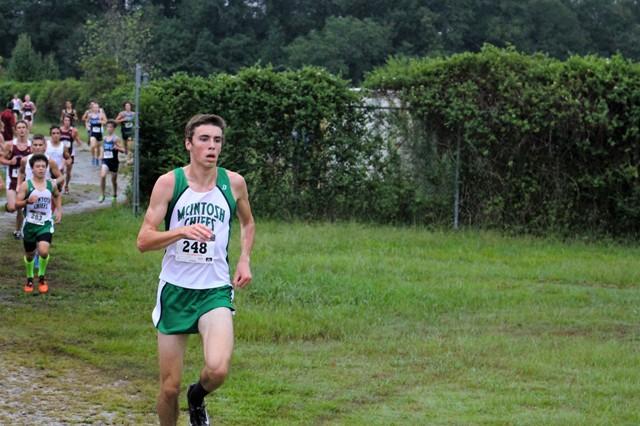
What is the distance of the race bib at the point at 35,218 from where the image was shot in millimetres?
14414

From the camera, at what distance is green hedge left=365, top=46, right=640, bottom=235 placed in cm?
2159

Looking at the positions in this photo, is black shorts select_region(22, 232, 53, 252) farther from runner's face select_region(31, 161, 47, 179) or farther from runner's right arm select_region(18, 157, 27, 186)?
runner's right arm select_region(18, 157, 27, 186)

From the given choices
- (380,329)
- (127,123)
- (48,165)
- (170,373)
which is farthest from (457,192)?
(170,373)

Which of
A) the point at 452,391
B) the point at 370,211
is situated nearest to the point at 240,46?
the point at 370,211

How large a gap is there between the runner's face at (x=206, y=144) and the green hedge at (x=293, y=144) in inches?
597

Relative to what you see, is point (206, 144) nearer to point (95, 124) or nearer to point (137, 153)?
point (137, 153)

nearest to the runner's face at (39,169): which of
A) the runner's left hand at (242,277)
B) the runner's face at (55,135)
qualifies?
the runner's left hand at (242,277)

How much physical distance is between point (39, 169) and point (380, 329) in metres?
4.68

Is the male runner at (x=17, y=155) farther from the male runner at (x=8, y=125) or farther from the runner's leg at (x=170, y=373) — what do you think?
the runner's leg at (x=170, y=373)

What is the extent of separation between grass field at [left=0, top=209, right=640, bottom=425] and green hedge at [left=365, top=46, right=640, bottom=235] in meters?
1.86

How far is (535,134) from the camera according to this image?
2208cm

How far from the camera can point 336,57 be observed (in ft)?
266

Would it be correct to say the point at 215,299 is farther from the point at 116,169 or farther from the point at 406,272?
the point at 116,169

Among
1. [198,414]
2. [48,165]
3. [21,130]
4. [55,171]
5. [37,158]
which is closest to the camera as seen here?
[198,414]
